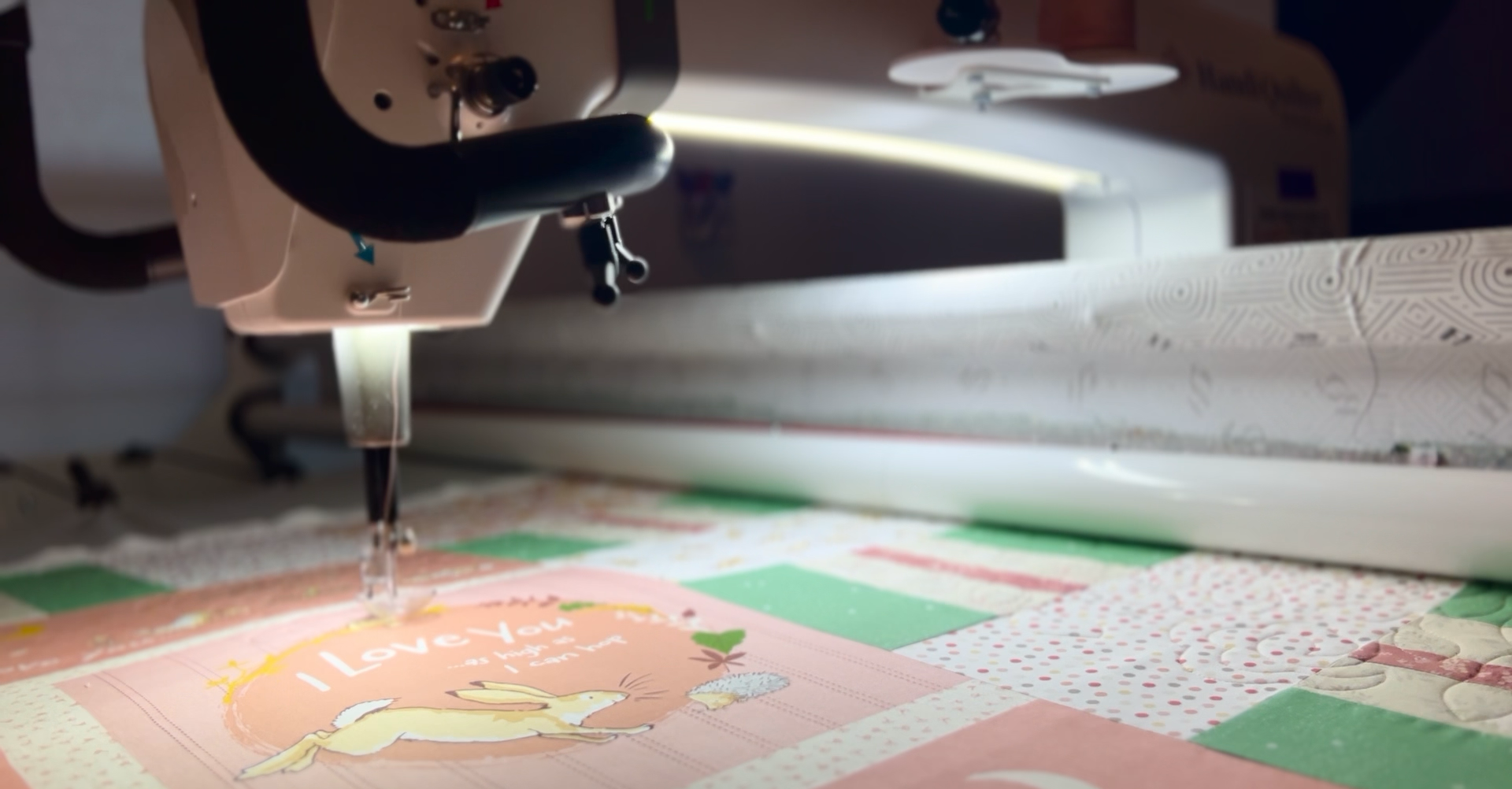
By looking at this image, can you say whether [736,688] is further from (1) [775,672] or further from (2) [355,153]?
(2) [355,153]

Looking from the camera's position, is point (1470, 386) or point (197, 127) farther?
point (1470, 386)

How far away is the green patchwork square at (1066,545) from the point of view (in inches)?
37.9

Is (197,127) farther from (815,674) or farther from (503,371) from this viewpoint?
(503,371)

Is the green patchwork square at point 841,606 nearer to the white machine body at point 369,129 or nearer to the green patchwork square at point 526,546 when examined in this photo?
the green patchwork square at point 526,546

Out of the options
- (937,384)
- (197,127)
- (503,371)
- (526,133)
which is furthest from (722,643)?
(503,371)

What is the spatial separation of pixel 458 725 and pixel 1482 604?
0.73 metres

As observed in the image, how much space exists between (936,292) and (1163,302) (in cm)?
27

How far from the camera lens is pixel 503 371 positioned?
187 cm

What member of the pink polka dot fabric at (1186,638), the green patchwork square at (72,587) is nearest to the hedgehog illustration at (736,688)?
the pink polka dot fabric at (1186,638)

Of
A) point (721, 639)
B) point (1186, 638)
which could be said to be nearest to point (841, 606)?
point (721, 639)

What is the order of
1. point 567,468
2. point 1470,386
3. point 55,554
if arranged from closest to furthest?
point 1470,386 < point 55,554 < point 567,468

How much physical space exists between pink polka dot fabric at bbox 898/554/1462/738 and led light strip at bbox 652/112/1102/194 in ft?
1.36

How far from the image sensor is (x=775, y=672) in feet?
2.23

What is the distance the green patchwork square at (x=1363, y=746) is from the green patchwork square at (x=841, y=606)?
0.23m
